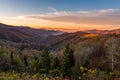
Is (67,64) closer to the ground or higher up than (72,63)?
higher up

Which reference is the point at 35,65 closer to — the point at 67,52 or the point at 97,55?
the point at 67,52

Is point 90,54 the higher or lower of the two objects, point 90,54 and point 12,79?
the lower

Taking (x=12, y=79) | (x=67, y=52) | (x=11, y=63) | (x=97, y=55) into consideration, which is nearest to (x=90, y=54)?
(x=97, y=55)

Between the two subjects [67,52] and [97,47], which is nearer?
[67,52]

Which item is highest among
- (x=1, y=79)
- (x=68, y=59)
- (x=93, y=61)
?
(x=1, y=79)

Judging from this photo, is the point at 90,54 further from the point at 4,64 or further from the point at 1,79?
the point at 1,79

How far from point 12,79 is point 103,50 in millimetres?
94855

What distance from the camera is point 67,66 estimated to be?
165ft

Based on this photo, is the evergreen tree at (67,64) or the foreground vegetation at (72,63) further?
the evergreen tree at (67,64)

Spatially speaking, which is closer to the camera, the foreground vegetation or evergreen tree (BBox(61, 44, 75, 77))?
the foreground vegetation

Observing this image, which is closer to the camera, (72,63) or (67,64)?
(67,64)

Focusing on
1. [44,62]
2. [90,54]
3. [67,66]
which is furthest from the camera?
[90,54]

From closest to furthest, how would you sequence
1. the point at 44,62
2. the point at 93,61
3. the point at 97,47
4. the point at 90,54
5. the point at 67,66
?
1. the point at 67,66
2. the point at 44,62
3. the point at 93,61
4. the point at 90,54
5. the point at 97,47

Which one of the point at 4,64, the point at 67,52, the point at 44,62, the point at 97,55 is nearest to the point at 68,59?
the point at 67,52
